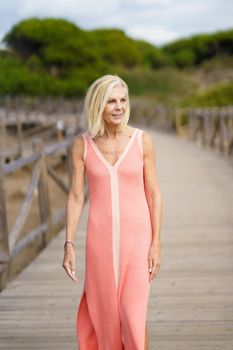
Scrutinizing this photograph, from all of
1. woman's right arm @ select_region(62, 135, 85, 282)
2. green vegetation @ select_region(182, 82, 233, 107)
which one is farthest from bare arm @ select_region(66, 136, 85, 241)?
green vegetation @ select_region(182, 82, 233, 107)

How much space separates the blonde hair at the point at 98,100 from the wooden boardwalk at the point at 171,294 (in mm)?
1666

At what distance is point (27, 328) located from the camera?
18.1 feet

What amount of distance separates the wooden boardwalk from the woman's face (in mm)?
1666

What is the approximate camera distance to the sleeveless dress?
3.90m

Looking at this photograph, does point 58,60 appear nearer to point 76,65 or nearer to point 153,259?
point 76,65

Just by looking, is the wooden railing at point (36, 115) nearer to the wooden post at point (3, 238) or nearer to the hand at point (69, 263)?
the wooden post at point (3, 238)

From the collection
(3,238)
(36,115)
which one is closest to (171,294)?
(3,238)

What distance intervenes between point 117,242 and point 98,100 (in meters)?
0.64

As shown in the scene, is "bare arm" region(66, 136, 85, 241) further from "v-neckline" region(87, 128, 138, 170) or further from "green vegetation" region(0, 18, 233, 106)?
"green vegetation" region(0, 18, 233, 106)

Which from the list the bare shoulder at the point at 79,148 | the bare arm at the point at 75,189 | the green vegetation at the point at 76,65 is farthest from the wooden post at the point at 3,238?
the green vegetation at the point at 76,65

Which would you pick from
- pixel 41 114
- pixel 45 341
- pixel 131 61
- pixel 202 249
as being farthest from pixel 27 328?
pixel 131 61

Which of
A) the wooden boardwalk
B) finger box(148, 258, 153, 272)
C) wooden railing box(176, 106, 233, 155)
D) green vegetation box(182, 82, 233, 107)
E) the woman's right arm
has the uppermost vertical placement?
the woman's right arm

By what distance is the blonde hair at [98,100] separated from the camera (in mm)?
3834

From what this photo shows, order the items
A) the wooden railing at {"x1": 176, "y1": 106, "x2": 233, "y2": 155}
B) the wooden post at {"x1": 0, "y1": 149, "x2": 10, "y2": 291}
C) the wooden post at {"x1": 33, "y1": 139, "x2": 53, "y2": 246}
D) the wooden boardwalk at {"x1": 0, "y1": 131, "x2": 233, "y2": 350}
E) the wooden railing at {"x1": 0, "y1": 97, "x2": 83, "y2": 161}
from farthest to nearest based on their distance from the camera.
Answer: the wooden railing at {"x1": 0, "y1": 97, "x2": 83, "y2": 161}
the wooden railing at {"x1": 176, "y1": 106, "x2": 233, "y2": 155}
the wooden post at {"x1": 33, "y1": 139, "x2": 53, "y2": 246}
the wooden post at {"x1": 0, "y1": 149, "x2": 10, "y2": 291}
the wooden boardwalk at {"x1": 0, "y1": 131, "x2": 233, "y2": 350}
